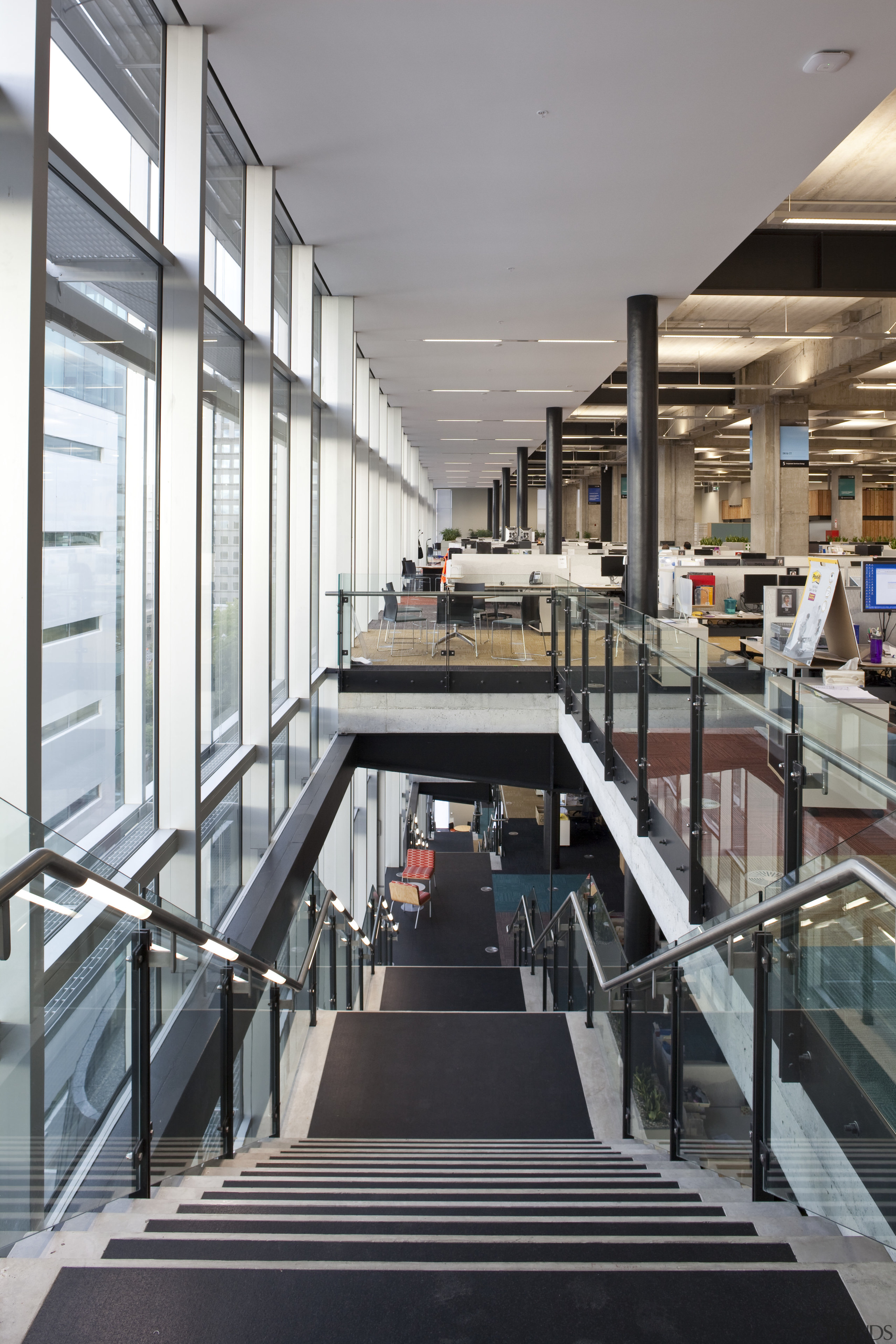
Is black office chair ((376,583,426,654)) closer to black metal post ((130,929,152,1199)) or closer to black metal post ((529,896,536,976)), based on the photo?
black metal post ((529,896,536,976))

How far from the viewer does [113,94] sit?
3936 mm

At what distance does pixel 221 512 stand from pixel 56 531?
7.40ft

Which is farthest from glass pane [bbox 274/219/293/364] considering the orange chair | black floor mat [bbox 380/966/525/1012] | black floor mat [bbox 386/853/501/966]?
the orange chair

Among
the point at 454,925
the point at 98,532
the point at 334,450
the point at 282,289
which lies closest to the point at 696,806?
the point at 98,532

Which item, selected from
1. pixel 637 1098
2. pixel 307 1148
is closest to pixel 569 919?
pixel 637 1098

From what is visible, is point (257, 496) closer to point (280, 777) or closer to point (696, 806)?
point (280, 777)

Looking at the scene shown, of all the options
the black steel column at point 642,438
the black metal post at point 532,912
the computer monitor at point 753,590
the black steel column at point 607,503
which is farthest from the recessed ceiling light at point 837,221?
the black steel column at point 607,503

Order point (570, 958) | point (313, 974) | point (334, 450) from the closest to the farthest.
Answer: point (313, 974)
point (570, 958)
point (334, 450)

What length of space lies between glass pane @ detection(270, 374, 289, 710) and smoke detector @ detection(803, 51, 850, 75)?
163 inches

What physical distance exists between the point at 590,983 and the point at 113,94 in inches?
230

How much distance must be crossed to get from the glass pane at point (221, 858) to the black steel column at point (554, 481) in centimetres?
1263

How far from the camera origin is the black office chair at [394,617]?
9586 millimetres

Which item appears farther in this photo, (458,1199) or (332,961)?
(332,961)

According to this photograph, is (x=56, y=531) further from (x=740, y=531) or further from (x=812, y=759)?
(x=740, y=531)
